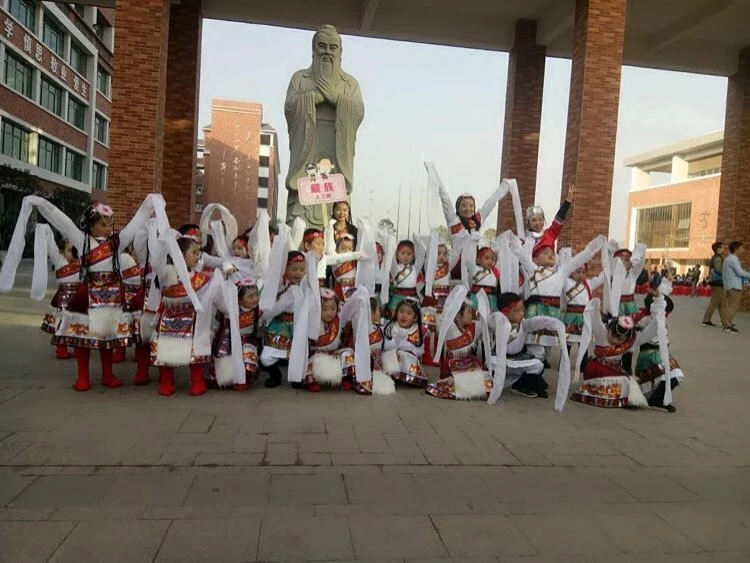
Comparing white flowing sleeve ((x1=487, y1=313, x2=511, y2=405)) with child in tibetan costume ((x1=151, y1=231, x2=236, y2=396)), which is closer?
child in tibetan costume ((x1=151, y1=231, x2=236, y2=396))

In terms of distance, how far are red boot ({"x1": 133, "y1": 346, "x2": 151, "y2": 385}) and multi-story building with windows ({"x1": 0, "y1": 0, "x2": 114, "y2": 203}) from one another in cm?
2853

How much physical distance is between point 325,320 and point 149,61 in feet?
19.6

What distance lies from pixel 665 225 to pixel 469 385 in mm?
52677

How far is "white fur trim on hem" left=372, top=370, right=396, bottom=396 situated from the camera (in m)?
5.50

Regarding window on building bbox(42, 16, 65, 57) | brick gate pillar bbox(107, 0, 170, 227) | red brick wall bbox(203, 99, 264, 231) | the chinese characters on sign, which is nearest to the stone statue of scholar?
brick gate pillar bbox(107, 0, 170, 227)

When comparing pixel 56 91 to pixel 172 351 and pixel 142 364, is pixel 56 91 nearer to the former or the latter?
pixel 142 364

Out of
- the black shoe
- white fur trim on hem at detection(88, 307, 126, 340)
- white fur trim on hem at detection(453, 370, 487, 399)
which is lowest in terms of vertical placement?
the black shoe

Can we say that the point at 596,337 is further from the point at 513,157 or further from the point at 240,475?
the point at 513,157

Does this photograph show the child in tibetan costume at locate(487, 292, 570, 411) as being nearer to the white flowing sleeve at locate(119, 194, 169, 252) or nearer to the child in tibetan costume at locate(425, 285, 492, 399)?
the child in tibetan costume at locate(425, 285, 492, 399)

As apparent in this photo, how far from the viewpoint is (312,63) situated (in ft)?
32.3

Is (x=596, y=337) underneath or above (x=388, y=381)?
above

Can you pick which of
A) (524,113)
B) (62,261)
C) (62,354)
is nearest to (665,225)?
(524,113)

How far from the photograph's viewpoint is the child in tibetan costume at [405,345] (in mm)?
5785

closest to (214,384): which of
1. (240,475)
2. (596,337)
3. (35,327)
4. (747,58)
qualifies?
(240,475)
